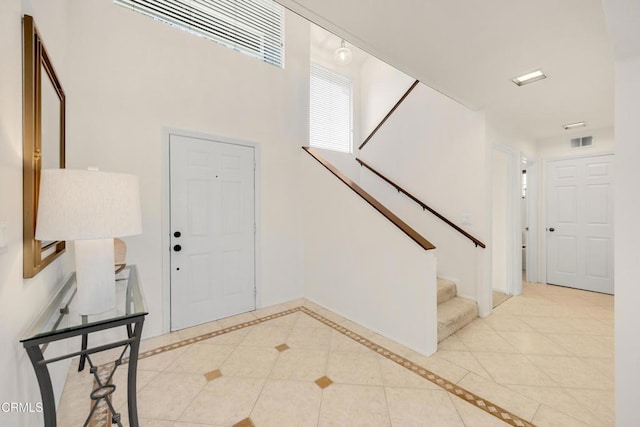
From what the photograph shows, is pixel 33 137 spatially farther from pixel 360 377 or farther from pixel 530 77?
pixel 530 77

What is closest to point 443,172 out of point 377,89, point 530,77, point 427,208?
point 427,208

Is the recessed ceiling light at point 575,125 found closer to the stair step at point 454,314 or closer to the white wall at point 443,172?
the white wall at point 443,172

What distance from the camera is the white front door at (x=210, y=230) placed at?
9.04 ft

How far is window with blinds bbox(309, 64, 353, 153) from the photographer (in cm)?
457

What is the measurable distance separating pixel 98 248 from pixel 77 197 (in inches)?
13.1

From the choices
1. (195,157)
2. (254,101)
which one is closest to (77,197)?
(195,157)

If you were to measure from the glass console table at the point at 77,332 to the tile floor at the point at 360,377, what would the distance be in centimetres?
53

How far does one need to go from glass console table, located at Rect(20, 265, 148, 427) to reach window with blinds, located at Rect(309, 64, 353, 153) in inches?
143

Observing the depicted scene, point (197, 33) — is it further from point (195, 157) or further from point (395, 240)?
point (395, 240)

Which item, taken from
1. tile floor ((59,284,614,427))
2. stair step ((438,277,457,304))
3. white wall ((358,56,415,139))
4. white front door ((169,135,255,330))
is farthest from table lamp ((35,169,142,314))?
white wall ((358,56,415,139))

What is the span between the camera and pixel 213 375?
6.66 ft

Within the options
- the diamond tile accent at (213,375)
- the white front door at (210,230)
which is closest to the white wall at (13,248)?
the diamond tile accent at (213,375)

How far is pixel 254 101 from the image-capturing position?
329 centimetres

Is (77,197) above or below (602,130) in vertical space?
below
